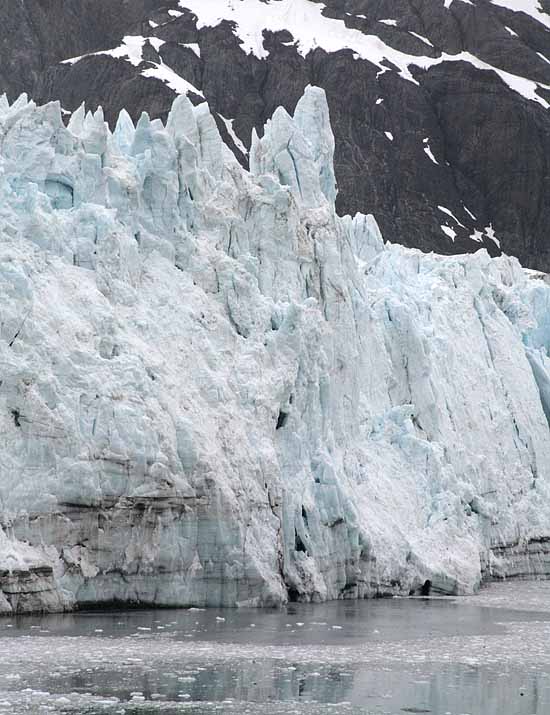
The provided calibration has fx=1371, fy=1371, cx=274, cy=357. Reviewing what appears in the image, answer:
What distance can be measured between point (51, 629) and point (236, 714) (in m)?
4.83

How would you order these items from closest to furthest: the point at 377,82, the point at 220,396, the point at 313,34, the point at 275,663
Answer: the point at 275,663 → the point at 220,396 → the point at 377,82 → the point at 313,34

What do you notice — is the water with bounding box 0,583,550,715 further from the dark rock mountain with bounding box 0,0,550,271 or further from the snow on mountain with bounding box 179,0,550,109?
the snow on mountain with bounding box 179,0,550,109

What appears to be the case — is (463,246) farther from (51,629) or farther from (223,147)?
(51,629)

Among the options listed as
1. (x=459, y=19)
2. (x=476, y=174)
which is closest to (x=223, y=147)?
(x=476, y=174)

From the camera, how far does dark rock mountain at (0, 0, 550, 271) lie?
77.4 metres

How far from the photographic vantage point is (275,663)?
1469cm

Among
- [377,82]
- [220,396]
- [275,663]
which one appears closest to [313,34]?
[377,82]

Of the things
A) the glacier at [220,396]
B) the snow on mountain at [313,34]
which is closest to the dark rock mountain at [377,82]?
the snow on mountain at [313,34]

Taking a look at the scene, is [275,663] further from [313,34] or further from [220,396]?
[313,34]

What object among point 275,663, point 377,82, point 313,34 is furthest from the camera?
point 313,34

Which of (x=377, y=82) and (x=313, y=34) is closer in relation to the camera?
(x=377, y=82)

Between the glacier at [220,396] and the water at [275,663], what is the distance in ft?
3.39

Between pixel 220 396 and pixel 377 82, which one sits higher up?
pixel 377 82

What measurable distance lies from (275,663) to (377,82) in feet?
229
